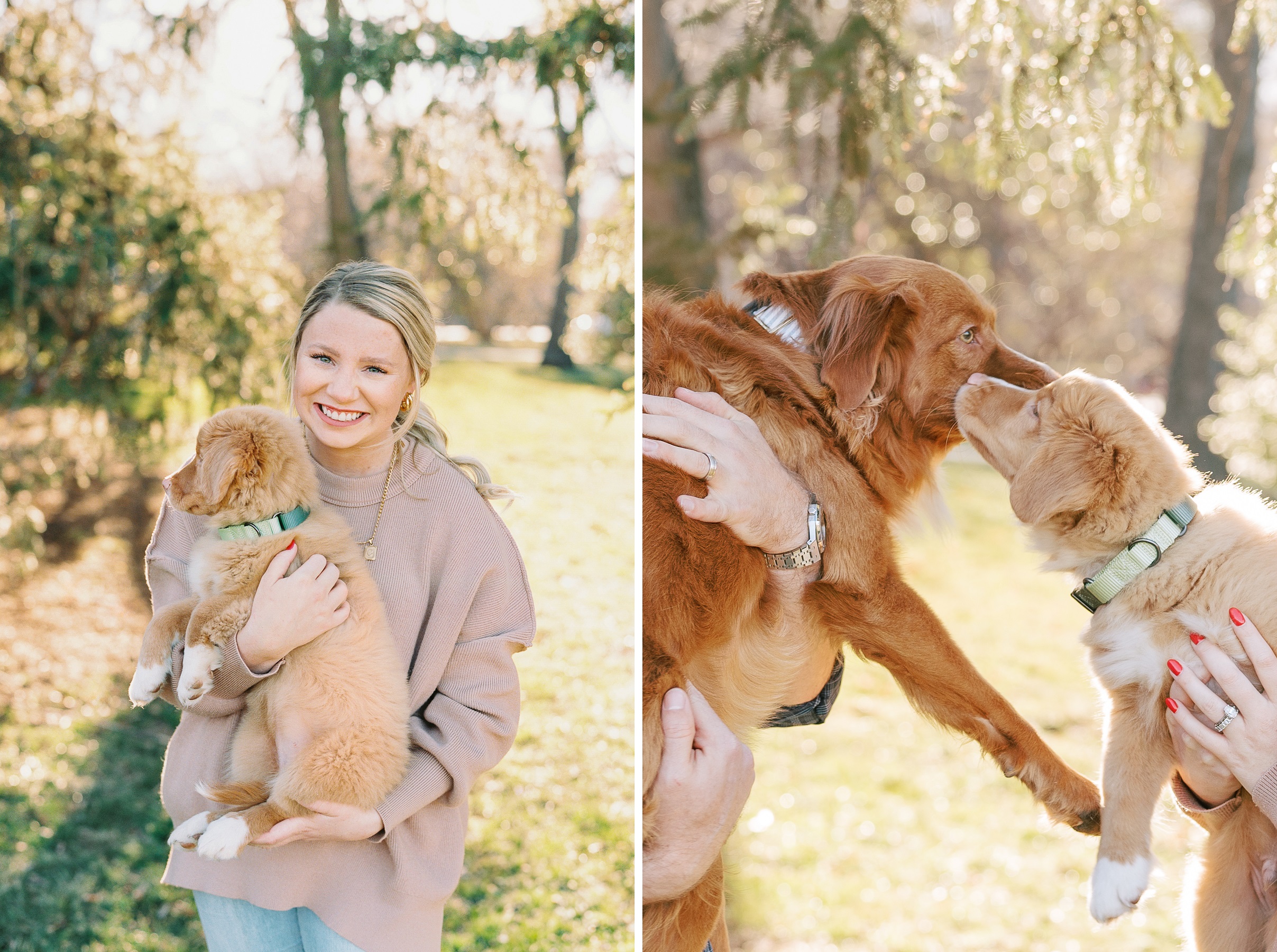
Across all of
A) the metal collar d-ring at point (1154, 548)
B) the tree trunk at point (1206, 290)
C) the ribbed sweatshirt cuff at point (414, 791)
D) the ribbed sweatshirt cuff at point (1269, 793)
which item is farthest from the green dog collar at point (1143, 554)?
the tree trunk at point (1206, 290)

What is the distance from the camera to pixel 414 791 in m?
1.96

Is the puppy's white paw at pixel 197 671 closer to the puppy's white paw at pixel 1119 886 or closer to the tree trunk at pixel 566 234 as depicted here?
the puppy's white paw at pixel 1119 886

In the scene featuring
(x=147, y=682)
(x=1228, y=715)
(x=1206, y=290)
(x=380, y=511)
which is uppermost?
(x=380, y=511)

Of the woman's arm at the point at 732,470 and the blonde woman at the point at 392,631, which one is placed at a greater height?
the woman's arm at the point at 732,470

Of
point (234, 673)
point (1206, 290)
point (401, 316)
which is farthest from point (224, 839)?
point (1206, 290)

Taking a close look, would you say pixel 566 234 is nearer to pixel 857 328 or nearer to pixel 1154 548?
pixel 857 328

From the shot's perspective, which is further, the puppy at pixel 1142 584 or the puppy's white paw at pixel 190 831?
the puppy at pixel 1142 584

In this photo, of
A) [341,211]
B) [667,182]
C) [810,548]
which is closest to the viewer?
[810,548]

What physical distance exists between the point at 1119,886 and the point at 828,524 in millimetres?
937

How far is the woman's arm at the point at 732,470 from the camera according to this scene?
2008 mm

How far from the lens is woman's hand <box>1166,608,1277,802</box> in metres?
1.82

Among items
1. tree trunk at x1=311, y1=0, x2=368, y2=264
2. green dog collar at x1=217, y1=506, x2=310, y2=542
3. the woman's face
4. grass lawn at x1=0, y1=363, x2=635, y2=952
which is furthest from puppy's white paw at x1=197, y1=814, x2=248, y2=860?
tree trunk at x1=311, y1=0, x2=368, y2=264

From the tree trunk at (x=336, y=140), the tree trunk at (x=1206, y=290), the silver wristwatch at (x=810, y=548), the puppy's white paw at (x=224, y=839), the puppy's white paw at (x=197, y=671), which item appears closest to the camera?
the puppy's white paw at (x=224, y=839)

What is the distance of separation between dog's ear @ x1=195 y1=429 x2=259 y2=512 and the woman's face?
14 centimetres
